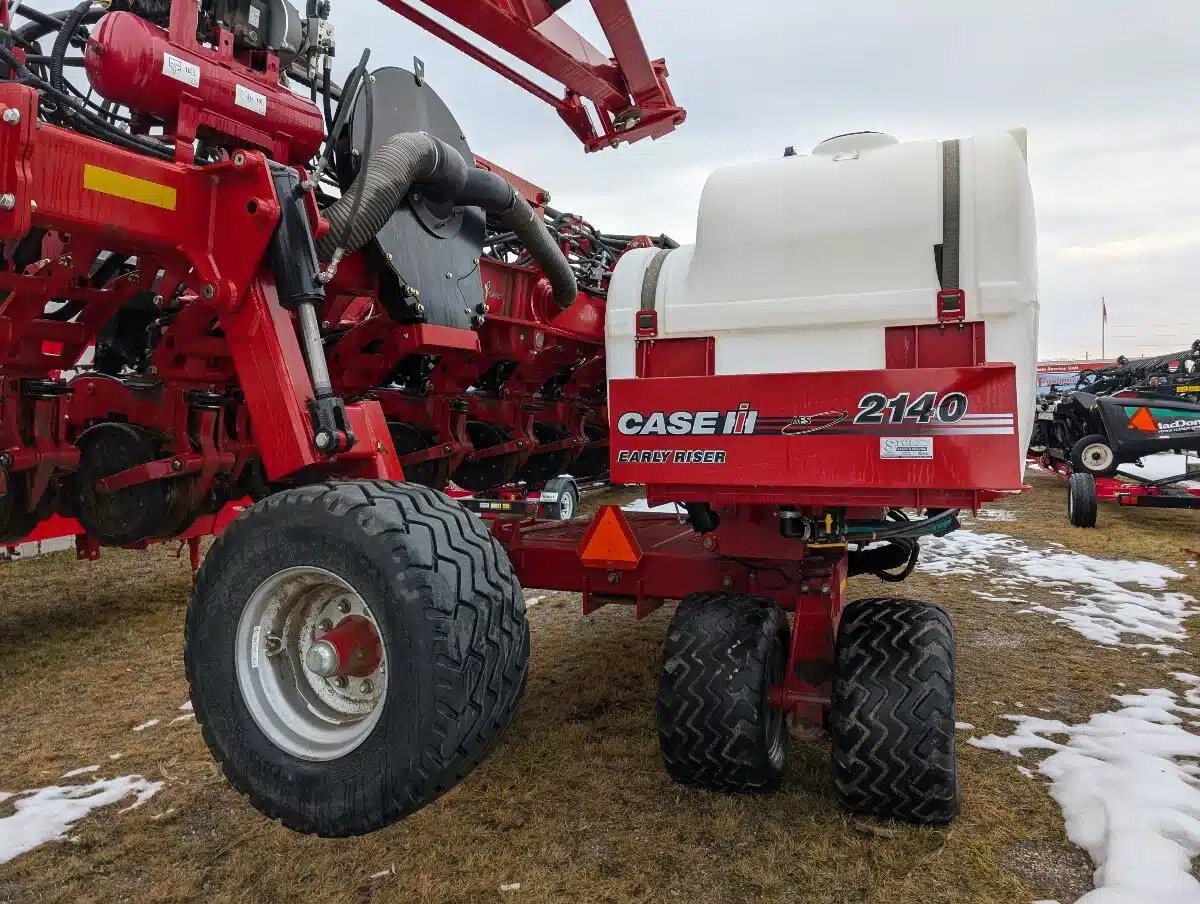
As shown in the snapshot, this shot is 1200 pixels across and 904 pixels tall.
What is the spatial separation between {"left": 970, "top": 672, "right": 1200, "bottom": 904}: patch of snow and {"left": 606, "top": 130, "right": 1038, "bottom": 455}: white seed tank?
1204mm

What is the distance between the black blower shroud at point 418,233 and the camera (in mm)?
2893

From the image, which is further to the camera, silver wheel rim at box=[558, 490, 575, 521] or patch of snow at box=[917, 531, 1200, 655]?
silver wheel rim at box=[558, 490, 575, 521]

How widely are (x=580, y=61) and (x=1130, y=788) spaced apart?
4.42 meters

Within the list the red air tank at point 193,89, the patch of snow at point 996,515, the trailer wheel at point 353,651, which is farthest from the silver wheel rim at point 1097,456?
the trailer wheel at point 353,651

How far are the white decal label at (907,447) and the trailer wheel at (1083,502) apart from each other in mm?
7418

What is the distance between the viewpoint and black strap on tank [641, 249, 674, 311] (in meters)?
3.14

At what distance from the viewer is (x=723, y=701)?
283cm

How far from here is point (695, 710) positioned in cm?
287

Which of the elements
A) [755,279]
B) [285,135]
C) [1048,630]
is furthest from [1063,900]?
[285,135]

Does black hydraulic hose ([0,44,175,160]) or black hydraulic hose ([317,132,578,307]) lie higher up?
black hydraulic hose ([0,44,175,160])

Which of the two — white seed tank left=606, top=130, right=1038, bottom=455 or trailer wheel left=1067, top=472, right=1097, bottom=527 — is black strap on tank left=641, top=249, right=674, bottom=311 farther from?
trailer wheel left=1067, top=472, right=1097, bottom=527

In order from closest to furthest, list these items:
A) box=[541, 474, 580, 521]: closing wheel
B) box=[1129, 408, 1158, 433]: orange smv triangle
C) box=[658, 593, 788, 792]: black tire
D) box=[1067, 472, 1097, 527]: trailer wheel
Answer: box=[658, 593, 788, 792]: black tire → box=[541, 474, 580, 521]: closing wheel → box=[1067, 472, 1097, 527]: trailer wheel → box=[1129, 408, 1158, 433]: orange smv triangle

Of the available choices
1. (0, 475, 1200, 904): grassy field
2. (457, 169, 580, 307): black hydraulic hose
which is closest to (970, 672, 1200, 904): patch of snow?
(0, 475, 1200, 904): grassy field

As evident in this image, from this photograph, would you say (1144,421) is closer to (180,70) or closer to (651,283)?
(651,283)
